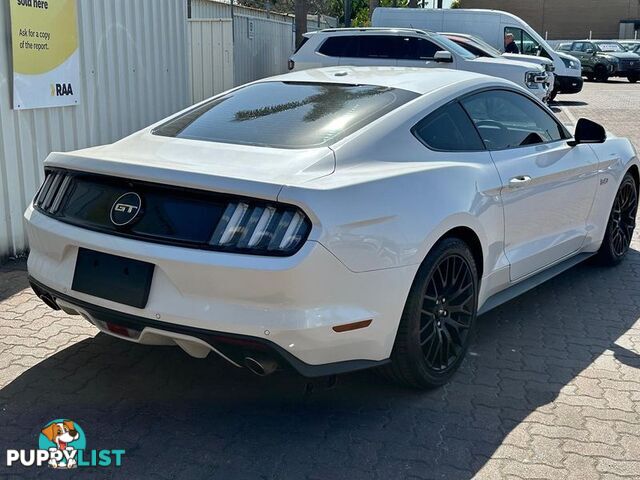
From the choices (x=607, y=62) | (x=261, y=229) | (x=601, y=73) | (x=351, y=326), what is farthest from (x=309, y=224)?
(x=601, y=73)

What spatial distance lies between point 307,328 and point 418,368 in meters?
0.82

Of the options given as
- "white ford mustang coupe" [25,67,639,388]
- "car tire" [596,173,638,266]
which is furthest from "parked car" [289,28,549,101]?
"white ford mustang coupe" [25,67,639,388]

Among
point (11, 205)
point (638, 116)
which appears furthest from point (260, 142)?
point (638, 116)

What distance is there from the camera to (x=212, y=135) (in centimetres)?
399

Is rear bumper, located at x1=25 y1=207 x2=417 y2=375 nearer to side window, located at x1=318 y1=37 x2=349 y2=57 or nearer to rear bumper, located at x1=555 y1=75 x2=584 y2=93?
side window, located at x1=318 y1=37 x2=349 y2=57

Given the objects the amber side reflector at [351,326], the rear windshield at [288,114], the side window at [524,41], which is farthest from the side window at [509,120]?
the side window at [524,41]

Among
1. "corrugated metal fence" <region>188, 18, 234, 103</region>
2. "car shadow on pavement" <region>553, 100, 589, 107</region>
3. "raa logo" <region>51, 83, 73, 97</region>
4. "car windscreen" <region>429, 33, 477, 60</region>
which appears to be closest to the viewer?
"raa logo" <region>51, 83, 73, 97</region>

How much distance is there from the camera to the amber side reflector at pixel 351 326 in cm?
322

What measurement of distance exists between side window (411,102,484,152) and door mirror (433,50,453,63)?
9.97 m

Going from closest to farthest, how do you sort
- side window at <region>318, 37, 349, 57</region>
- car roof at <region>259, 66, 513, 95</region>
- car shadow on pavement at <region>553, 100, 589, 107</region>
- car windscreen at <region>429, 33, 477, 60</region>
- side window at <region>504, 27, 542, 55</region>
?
1. car roof at <region>259, 66, 513, 95</region>
2. car windscreen at <region>429, 33, 477, 60</region>
3. side window at <region>318, 37, 349, 57</region>
4. car shadow on pavement at <region>553, 100, 589, 107</region>
5. side window at <region>504, 27, 542, 55</region>

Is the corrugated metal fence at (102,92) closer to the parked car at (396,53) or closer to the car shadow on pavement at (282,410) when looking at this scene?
the car shadow on pavement at (282,410)

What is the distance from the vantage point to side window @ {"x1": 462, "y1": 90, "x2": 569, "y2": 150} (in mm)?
4441

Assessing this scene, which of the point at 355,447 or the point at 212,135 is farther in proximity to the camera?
the point at 212,135

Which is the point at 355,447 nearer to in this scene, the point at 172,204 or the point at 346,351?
the point at 346,351
